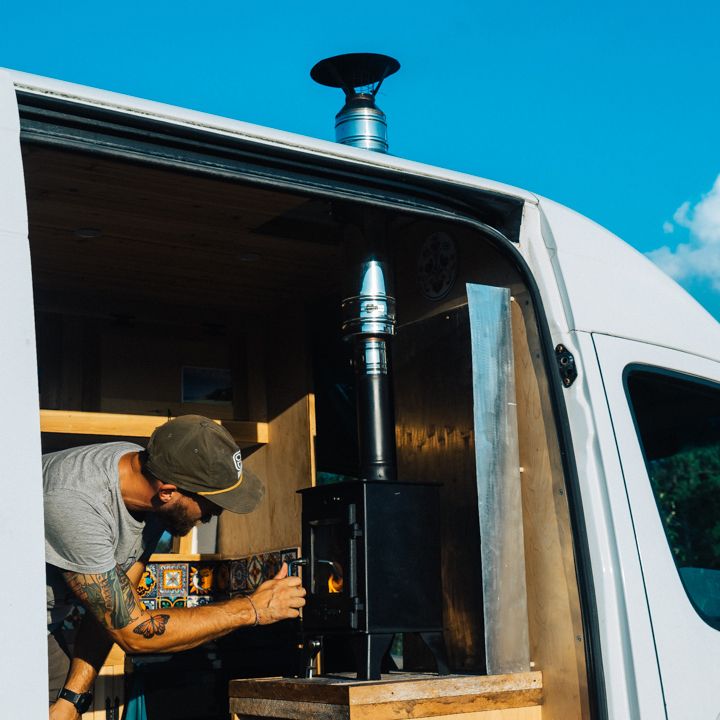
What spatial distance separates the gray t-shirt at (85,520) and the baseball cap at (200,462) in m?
0.19

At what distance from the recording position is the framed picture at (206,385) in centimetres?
625

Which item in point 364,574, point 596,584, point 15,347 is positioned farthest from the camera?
point 364,574

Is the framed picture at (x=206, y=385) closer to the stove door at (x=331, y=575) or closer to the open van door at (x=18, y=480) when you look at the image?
the stove door at (x=331, y=575)

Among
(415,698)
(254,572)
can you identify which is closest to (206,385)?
(254,572)

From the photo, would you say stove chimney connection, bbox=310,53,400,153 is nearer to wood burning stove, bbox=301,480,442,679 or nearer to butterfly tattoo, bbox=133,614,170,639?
wood burning stove, bbox=301,480,442,679

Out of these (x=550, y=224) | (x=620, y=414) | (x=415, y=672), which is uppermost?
(x=550, y=224)

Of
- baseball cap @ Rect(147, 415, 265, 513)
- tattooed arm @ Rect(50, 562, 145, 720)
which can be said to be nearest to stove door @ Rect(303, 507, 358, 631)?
baseball cap @ Rect(147, 415, 265, 513)

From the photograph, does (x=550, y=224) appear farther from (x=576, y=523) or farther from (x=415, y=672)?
(x=415, y=672)

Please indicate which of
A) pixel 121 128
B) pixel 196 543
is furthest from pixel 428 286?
pixel 196 543

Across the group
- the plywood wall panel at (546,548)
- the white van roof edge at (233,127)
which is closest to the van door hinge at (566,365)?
the plywood wall panel at (546,548)

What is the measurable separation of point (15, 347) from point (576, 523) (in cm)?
180

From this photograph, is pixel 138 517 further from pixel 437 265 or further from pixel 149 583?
pixel 149 583

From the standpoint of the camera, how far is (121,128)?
2854mm

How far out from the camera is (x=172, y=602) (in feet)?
20.3
